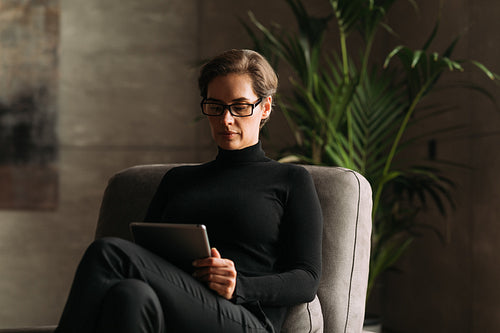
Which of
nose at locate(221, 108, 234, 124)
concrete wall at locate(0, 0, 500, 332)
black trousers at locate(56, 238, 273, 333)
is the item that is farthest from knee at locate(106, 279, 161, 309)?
concrete wall at locate(0, 0, 500, 332)

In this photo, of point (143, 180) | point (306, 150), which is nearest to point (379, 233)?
point (306, 150)

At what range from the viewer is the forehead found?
1.88 m

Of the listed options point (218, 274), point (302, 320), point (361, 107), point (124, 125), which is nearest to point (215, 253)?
point (218, 274)

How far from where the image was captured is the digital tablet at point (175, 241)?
1.52 meters

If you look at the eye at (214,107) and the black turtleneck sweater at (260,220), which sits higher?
the eye at (214,107)

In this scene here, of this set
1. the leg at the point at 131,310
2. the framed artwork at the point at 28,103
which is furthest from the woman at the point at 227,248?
the framed artwork at the point at 28,103

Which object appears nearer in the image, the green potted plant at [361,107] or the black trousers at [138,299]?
the black trousers at [138,299]

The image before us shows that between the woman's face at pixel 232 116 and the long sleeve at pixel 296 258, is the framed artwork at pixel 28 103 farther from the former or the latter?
the long sleeve at pixel 296 258

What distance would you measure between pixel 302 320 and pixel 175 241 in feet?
1.47

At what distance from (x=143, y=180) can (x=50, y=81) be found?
189 centimetres

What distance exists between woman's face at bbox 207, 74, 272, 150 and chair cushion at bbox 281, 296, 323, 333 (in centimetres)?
50

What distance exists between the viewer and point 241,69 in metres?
1.90

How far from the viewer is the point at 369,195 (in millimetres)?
2053

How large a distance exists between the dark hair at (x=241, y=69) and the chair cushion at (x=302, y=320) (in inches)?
24.0
